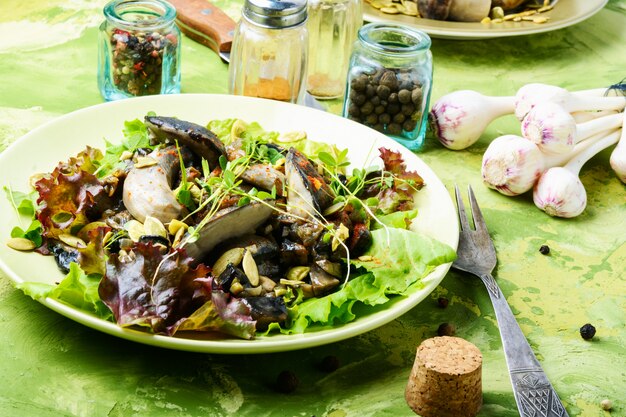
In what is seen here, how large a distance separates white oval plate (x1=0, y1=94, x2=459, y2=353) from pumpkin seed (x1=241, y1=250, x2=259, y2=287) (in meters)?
0.17

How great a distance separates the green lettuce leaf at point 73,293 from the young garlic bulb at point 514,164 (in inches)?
53.6

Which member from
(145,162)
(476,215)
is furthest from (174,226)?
(476,215)

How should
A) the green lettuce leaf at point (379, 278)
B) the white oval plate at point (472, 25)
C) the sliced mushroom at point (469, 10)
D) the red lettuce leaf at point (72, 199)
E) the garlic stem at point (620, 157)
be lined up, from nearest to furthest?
the green lettuce leaf at point (379, 278) < the red lettuce leaf at point (72, 199) < the garlic stem at point (620, 157) < the white oval plate at point (472, 25) < the sliced mushroom at point (469, 10)

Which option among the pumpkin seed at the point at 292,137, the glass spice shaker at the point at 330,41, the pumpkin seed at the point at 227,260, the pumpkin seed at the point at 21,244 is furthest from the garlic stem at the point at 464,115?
the pumpkin seed at the point at 21,244

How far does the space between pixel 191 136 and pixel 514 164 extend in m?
1.00

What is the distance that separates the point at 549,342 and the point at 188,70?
1763 mm

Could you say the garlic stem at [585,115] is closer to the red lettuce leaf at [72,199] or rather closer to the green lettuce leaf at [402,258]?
the green lettuce leaf at [402,258]

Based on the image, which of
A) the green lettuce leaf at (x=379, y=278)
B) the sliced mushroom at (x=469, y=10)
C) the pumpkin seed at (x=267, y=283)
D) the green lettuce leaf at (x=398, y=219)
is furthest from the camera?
the sliced mushroom at (x=469, y=10)

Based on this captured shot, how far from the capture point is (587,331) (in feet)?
6.79

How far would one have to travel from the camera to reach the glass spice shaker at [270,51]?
2.66 m

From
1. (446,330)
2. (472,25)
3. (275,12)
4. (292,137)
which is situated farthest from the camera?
(472,25)

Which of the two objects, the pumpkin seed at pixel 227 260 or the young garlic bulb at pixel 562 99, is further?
the young garlic bulb at pixel 562 99

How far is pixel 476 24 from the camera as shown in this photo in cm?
344

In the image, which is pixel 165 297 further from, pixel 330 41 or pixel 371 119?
pixel 330 41
